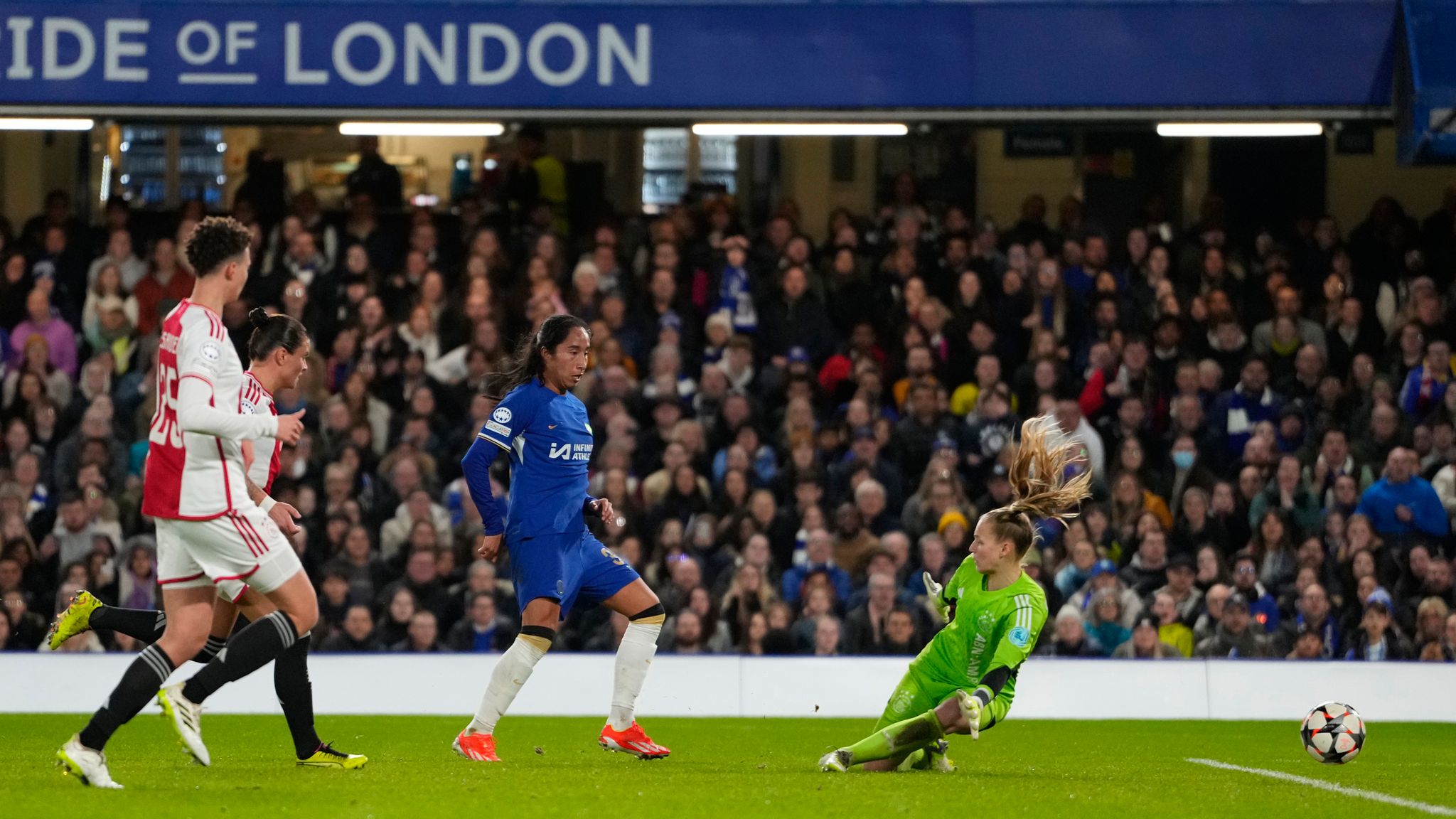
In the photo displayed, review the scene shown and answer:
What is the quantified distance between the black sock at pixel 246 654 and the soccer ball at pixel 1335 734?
4819mm

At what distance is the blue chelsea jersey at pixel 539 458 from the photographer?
9000 mm

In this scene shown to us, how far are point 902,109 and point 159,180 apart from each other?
761 centimetres

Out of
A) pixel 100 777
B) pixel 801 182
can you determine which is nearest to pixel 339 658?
pixel 100 777

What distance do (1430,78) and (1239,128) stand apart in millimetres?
1540

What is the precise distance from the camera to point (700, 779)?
8195 mm

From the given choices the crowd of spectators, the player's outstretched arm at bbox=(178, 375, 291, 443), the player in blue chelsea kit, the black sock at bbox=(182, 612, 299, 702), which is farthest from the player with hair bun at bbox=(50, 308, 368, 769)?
the crowd of spectators

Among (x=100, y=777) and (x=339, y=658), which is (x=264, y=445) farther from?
(x=339, y=658)

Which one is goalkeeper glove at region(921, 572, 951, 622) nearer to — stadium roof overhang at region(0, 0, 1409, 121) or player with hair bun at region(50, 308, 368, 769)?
player with hair bun at region(50, 308, 368, 769)

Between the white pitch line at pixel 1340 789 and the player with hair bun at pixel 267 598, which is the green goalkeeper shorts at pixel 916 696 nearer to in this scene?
the white pitch line at pixel 1340 789

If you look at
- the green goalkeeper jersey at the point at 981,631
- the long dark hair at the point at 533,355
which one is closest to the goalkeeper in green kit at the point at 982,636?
the green goalkeeper jersey at the point at 981,631

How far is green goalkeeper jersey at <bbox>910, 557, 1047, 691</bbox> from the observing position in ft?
27.3

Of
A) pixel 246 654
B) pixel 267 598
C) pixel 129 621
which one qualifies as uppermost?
pixel 267 598

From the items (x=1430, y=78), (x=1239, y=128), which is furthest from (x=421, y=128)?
(x=1430, y=78)

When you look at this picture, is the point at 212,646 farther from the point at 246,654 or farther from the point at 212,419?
the point at 212,419
